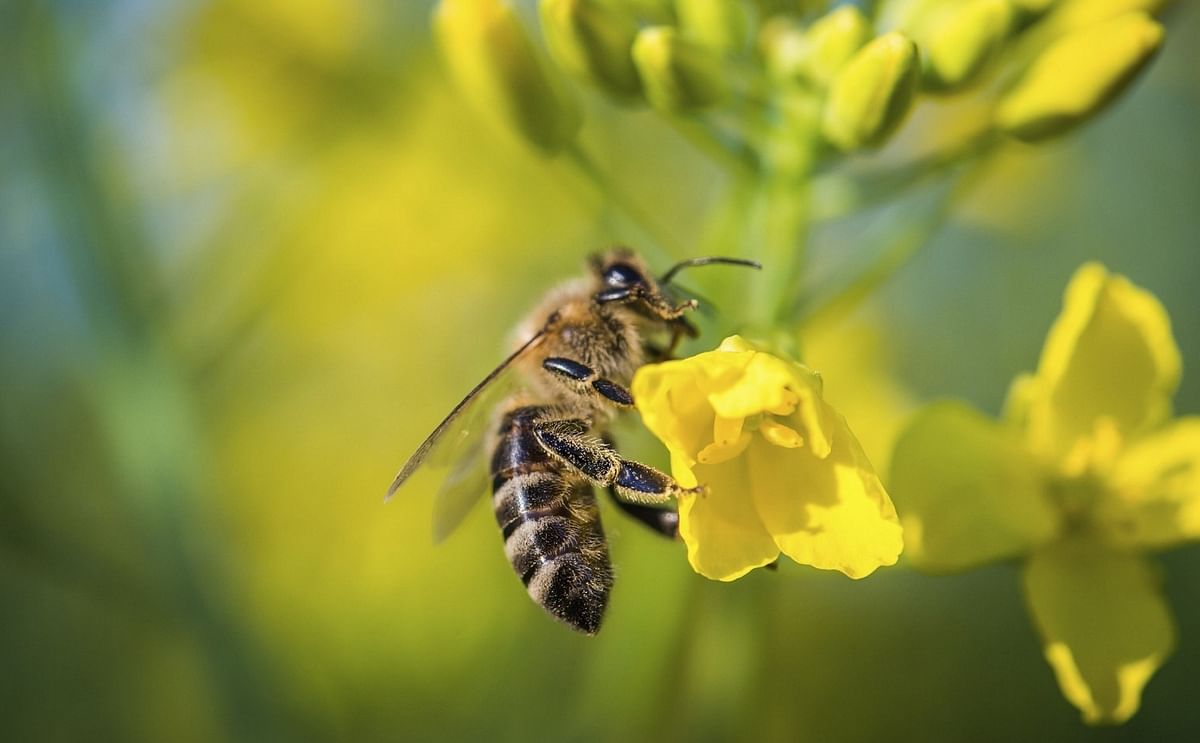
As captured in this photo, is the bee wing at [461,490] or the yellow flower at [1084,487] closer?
the yellow flower at [1084,487]

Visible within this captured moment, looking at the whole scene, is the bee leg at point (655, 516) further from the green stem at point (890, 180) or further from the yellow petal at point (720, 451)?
the green stem at point (890, 180)

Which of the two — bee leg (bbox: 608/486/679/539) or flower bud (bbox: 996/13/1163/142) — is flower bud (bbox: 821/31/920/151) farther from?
bee leg (bbox: 608/486/679/539)

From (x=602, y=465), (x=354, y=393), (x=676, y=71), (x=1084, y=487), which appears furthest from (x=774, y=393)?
(x=354, y=393)

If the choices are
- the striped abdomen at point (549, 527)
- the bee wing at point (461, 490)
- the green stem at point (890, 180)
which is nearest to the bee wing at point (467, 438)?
the bee wing at point (461, 490)

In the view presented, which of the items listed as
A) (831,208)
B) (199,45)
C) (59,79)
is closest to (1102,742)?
(831,208)

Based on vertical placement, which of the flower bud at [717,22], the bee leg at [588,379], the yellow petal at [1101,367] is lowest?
the yellow petal at [1101,367]

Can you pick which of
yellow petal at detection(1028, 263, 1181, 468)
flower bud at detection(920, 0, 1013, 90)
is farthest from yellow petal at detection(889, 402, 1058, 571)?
flower bud at detection(920, 0, 1013, 90)

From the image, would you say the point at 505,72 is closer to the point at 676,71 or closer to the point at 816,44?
the point at 676,71
